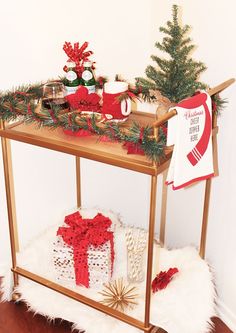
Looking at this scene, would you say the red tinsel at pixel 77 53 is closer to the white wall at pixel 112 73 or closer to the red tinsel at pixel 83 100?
the red tinsel at pixel 83 100

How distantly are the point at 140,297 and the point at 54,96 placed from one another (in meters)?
0.75

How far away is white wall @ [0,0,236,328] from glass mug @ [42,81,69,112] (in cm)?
21

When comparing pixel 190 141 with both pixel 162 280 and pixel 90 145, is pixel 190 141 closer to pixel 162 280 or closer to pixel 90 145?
pixel 90 145

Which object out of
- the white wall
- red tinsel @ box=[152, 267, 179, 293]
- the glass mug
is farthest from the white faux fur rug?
the glass mug

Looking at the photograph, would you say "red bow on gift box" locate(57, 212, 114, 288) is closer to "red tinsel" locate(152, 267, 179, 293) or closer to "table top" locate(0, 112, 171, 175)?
"red tinsel" locate(152, 267, 179, 293)

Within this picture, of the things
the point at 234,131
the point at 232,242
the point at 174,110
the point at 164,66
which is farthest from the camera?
the point at 232,242

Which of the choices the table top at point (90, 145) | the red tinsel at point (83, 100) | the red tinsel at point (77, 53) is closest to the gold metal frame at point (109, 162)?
the table top at point (90, 145)

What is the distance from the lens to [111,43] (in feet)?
6.26

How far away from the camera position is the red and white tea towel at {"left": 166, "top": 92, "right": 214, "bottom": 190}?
4.08 feet

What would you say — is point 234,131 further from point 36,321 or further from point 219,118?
point 36,321

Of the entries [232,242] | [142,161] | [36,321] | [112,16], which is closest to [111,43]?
[112,16]

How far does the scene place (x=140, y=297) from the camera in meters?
1.66

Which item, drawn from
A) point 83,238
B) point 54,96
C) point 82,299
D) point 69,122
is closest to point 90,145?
point 69,122

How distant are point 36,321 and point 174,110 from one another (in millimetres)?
977
